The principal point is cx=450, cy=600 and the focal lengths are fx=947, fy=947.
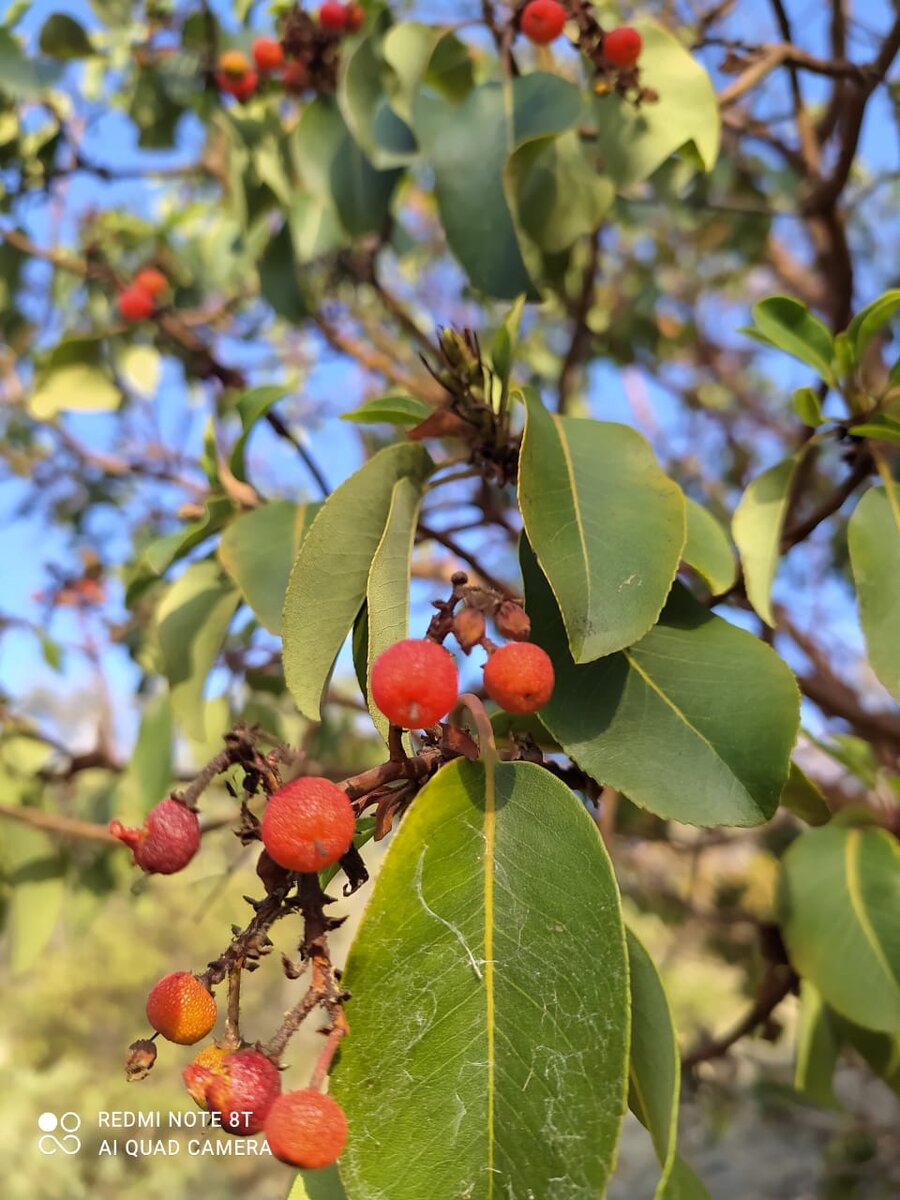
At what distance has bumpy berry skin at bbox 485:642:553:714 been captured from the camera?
0.68 meters

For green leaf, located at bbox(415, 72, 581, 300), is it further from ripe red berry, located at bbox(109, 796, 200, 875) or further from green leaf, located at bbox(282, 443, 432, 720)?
ripe red berry, located at bbox(109, 796, 200, 875)

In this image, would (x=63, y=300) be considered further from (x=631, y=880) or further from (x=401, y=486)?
(x=631, y=880)

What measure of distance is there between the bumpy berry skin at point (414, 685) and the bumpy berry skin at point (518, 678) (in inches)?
1.6

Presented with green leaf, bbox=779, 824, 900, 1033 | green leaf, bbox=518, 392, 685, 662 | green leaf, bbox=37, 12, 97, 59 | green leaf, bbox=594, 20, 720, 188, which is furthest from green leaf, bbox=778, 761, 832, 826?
green leaf, bbox=37, 12, 97, 59

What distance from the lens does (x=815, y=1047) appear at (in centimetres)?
150

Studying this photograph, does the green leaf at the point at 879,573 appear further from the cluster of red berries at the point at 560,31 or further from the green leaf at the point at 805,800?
the cluster of red berries at the point at 560,31

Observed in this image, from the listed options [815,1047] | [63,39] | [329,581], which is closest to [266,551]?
[329,581]

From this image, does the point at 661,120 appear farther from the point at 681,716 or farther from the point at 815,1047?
the point at 815,1047

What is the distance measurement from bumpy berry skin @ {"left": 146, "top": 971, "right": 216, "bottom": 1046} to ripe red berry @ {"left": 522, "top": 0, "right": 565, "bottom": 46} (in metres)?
1.40

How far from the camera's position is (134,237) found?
330cm

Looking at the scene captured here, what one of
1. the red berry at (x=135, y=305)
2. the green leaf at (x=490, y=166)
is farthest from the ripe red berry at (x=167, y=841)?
the red berry at (x=135, y=305)

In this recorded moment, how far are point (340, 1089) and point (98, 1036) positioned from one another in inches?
310

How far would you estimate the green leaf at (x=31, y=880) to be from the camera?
Answer: 2238 millimetres

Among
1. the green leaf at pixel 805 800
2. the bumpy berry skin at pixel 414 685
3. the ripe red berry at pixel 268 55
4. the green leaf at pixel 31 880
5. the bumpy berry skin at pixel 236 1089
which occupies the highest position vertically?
the ripe red berry at pixel 268 55
